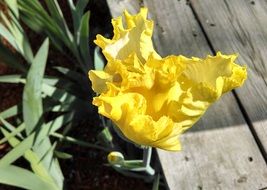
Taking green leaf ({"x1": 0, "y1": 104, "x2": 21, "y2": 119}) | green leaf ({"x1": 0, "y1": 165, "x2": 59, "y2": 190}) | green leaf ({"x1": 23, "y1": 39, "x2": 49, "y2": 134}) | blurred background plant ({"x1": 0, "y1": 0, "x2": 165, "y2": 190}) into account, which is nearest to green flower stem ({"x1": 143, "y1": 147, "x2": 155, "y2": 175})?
blurred background plant ({"x1": 0, "y1": 0, "x2": 165, "y2": 190})

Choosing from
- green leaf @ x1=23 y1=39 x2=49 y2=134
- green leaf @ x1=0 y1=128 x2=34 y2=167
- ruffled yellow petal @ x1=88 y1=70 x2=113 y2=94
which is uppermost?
ruffled yellow petal @ x1=88 y1=70 x2=113 y2=94

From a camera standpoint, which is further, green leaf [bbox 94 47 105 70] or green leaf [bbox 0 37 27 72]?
green leaf [bbox 0 37 27 72]

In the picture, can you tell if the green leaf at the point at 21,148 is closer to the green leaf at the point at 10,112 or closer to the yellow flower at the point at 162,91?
the green leaf at the point at 10,112

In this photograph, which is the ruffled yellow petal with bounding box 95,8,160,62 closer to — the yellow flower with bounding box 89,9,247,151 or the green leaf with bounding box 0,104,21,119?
the yellow flower with bounding box 89,9,247,151

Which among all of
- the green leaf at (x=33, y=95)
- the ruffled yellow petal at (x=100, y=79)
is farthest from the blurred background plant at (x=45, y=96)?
the ruffled yellow petal at (x=100, y=79)

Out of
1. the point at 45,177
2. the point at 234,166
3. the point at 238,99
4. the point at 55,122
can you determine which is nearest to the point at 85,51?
the point at 55,122

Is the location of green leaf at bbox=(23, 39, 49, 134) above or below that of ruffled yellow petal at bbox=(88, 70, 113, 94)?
below

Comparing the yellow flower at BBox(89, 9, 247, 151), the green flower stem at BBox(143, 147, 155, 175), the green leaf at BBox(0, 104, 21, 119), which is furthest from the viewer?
the green leaf at BBox(0, 104, 21, 119)

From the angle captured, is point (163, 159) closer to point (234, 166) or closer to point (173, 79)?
point (234, 166)
